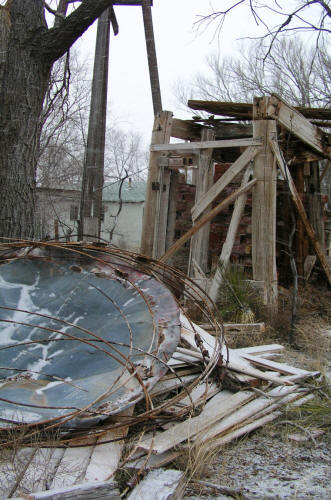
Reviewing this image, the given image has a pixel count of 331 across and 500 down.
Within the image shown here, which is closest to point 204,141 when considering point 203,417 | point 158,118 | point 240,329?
point 158,118

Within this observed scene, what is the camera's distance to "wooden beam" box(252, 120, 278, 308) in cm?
646

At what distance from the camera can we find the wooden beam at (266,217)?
21.2 feet

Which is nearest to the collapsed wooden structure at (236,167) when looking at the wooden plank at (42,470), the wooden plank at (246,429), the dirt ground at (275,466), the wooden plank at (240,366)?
the wooden plank at (240,366)

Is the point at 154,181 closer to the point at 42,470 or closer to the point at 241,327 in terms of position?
the point at 241,327

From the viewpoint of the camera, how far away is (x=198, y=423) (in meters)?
3.11

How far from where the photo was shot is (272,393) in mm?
3795

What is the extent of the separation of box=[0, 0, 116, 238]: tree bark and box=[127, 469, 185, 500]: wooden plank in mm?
3115

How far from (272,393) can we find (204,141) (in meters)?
4.84

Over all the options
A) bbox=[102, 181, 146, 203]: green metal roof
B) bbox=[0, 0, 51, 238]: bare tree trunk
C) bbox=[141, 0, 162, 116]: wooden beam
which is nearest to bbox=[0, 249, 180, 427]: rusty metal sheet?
bbox=[0, 0, 51, 238]: bare tree trunk

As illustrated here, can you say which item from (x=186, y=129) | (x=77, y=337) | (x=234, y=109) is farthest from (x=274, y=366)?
(x=186, y=129)

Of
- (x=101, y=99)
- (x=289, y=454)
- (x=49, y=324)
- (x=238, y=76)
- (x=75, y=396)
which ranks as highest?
(x=238, y=76)

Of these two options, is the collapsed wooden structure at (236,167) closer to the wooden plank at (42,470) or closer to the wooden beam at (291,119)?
the wooden beam at (291,119)

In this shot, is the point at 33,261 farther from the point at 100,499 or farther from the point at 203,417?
the point at 100,499

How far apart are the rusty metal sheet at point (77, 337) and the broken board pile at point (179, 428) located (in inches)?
7.9
